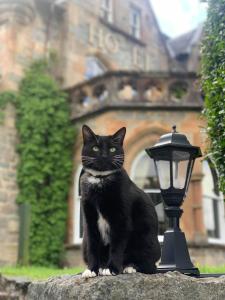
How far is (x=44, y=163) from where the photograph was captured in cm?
1378

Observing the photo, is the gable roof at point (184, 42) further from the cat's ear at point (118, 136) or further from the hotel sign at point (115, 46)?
the cat's ear at point (118, 136)

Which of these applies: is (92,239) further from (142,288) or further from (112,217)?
(142,288)

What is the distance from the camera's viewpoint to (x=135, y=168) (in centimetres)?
1316

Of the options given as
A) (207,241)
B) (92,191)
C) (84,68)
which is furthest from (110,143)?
(84,68)

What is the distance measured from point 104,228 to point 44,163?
1061 cm

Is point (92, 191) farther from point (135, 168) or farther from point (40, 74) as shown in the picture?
point (40, 74)

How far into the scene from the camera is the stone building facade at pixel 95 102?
12695 millimetres

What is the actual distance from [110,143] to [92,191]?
0.39 metres

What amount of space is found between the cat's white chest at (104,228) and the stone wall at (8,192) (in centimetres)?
1029

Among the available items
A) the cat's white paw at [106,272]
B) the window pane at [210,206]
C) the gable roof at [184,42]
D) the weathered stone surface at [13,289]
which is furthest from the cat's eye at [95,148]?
the gable roof at [184,42]

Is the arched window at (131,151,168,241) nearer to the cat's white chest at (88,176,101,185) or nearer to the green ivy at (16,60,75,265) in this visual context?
the green ivy at (16,60,75,265)

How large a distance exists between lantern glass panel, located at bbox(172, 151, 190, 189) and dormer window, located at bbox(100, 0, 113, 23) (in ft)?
48.0

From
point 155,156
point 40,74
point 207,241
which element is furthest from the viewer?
point 40,74

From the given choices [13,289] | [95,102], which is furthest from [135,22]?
[13,289]
